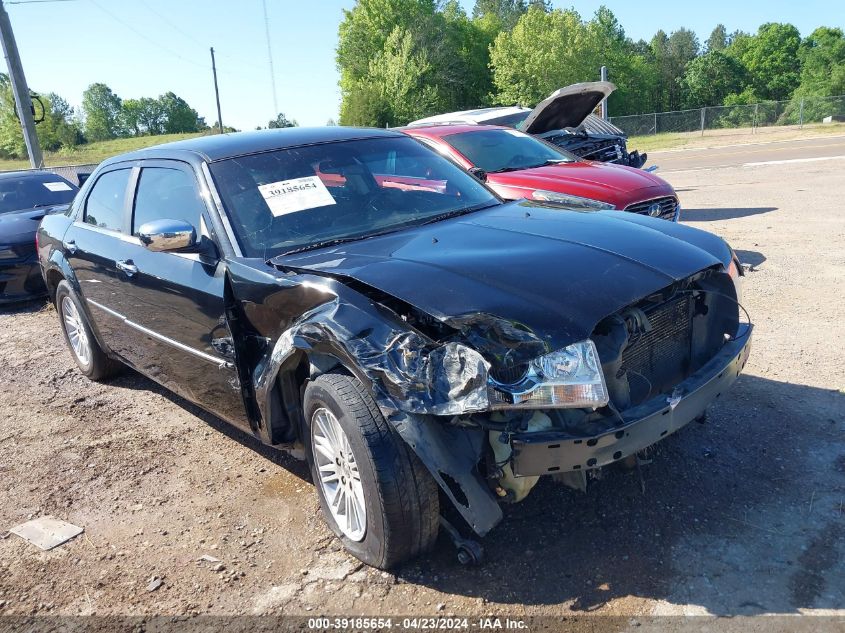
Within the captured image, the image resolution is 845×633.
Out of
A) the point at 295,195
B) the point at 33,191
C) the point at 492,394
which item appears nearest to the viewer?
the point at 492,394

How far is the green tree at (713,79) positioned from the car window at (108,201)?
79271 mm

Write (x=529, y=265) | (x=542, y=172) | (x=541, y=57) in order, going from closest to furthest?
(x=529, y=265)
(x=542, y=172)
(x=541, y=57)

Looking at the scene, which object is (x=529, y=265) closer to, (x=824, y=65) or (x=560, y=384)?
(x=560, y=384)

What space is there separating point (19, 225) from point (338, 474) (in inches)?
286

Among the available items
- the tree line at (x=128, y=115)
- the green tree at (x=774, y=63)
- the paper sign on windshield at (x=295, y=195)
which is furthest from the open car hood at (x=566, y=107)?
the tree line at (x=128, y=115)

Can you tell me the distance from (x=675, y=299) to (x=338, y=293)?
1.50m

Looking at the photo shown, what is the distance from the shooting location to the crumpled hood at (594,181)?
21.9ft

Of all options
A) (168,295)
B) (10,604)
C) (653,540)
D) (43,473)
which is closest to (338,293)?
(168,295)

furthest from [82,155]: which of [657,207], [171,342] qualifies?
[171,342]

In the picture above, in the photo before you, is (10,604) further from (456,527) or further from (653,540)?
(653,540)

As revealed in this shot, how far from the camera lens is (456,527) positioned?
2838mm

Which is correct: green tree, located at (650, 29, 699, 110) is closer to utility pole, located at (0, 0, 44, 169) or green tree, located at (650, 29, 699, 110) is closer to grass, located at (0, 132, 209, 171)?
grass, located at (0, 132, 209, 171)

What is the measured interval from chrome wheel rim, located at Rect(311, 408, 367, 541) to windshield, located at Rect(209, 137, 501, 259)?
0.88 metres

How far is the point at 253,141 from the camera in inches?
157
